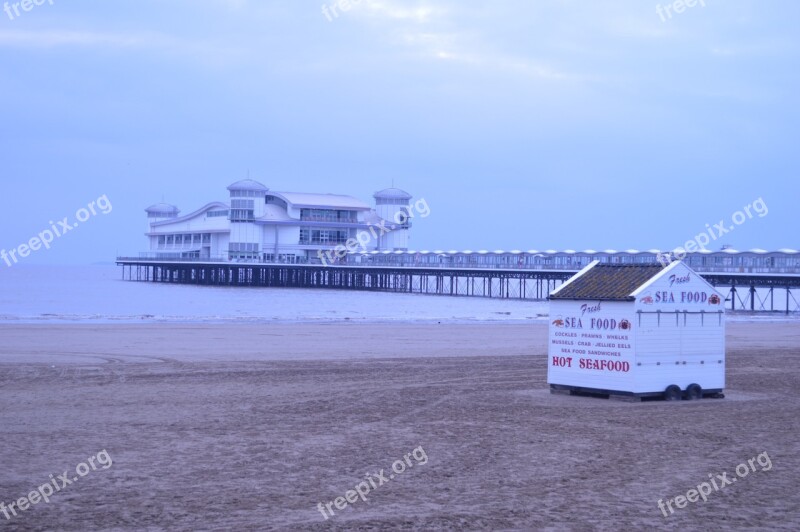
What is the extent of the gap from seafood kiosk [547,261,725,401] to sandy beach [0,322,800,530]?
1.36 ft

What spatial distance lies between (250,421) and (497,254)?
247 feet

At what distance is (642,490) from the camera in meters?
7.56

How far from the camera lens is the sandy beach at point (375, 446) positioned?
22.2 ft

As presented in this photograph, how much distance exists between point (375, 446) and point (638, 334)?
469 centimetres

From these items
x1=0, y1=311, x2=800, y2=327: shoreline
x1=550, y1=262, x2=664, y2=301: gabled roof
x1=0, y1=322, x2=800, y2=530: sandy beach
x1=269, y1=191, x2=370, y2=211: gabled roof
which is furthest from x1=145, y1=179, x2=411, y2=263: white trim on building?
x1=550, y1=262, x2=664, y2=301: gabled roof

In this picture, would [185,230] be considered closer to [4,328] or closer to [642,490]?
[4,328]

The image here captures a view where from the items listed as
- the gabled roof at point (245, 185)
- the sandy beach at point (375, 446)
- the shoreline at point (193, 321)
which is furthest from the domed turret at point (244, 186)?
the sandy beach at point (375, 446)

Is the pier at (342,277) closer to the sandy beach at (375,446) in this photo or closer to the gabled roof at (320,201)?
the gabled roof at (320,201)

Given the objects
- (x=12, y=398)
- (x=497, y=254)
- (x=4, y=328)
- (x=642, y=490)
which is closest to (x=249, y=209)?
(x=497, y=254)

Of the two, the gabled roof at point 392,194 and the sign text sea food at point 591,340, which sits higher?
the gabled roof at point 392,194

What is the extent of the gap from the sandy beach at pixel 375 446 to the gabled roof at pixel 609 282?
146cm

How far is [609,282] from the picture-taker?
13.3m

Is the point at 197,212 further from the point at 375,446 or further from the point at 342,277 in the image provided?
the point at 375,446

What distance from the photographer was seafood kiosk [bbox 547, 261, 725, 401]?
1270 centimetres
